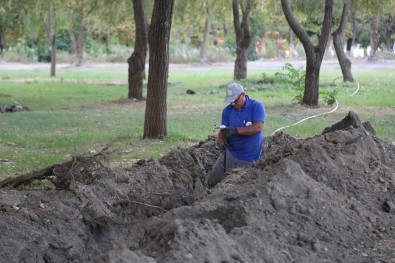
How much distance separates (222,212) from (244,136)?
11.2 ft

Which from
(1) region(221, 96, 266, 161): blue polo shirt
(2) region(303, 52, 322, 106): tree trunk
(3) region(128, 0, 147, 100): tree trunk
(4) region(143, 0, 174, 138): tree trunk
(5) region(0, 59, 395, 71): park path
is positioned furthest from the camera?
(5) region(0, 59, 395, 71): park path

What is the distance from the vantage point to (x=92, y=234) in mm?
7410

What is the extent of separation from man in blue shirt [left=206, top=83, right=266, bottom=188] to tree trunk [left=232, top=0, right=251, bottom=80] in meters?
20.9

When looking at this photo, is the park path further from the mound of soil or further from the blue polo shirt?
the mound of soil

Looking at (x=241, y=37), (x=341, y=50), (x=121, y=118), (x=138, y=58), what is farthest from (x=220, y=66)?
(x=121, y=118)

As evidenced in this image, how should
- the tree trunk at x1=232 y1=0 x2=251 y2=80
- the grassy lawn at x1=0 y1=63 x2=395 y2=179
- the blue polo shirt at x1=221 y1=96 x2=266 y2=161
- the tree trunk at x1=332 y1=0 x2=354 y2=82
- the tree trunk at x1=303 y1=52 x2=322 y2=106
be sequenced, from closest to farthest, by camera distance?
the blue polo shirt at x1=221 y1=96 x2=266 y2=161 → the grassy lawn at x1=0 y1=63 x2=395 y2=179 → the tree trunk at x1=303 y1=52 x2=322 y2=106 → the tree trunk at x1=332 y1=0 x2=354 y2=82 → the tree trunk at x1=232 y1=0 x2=251 y2=80

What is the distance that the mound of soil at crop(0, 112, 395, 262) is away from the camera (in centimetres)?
547

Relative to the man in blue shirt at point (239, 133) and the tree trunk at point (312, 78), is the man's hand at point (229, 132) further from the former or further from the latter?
the tree trunk at point (312, 78)

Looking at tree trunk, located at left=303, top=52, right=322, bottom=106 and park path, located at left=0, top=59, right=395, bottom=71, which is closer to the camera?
tree trunk, located at left=303, top=52, right=322, bottom=106

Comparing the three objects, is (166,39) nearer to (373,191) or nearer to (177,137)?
(177,137)

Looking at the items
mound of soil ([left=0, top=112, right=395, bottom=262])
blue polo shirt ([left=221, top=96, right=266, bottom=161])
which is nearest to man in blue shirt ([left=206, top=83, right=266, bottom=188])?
blue polo shirt ([left=221, top=96, right=266, bottom=161])

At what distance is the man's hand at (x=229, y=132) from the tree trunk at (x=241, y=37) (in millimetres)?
21067

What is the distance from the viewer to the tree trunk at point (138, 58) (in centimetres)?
2338

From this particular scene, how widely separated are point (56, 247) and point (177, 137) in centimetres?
748
